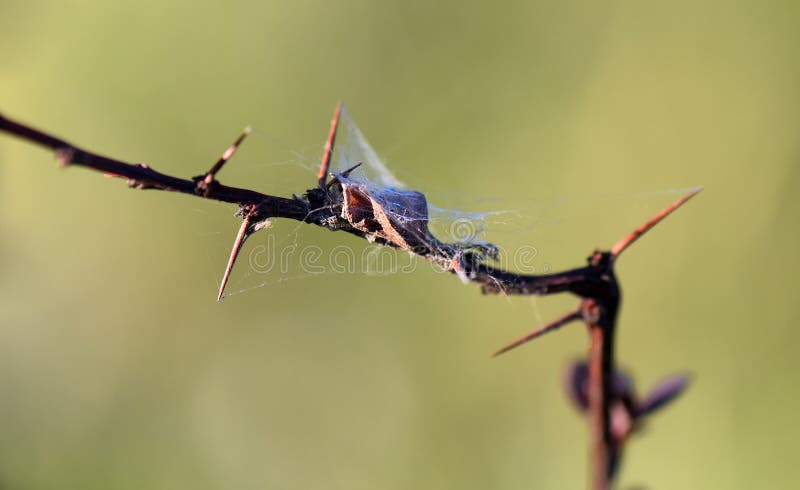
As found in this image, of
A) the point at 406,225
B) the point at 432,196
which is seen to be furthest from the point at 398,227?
the point at 432,196

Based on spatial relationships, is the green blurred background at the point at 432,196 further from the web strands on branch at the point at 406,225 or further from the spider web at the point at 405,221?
the web strands on branch at the point at 406,225

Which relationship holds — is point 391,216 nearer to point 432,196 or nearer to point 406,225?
point 406,225

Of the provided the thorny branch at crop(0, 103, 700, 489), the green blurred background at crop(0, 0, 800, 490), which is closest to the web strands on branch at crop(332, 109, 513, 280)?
the thorny branch at crop(0, 103, 700, 489)

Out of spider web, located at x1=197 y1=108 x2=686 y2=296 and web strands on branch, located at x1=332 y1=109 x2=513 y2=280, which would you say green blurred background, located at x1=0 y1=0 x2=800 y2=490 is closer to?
spider web, located at x1=197 y1=108 x2=686 y2=296

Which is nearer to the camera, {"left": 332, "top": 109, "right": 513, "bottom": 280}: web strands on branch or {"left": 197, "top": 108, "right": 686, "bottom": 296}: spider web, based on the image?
{"left": 332, "top": 109, "right": 513, "bottom": 280}: web strands on branch

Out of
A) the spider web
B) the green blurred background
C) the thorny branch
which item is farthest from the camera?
the green blurred background

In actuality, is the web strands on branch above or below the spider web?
below
